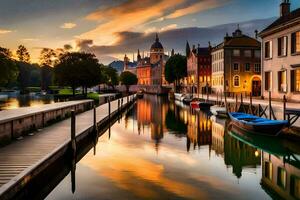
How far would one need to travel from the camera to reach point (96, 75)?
265 feet

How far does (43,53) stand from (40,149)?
14882cm

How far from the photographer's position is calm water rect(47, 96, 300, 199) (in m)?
15.8

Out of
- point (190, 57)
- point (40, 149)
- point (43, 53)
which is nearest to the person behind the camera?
point (40, 149)

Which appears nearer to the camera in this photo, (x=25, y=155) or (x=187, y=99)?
(x=25, y=155)

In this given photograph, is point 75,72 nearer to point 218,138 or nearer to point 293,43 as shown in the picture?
point 293,43

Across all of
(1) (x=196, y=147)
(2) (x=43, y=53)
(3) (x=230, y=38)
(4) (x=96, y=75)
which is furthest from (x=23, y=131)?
(2) (x=43, y=53)

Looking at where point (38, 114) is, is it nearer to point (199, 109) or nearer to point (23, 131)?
point (23, 131)

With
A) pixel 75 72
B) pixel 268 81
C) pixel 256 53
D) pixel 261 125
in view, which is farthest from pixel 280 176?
pixel 256 53

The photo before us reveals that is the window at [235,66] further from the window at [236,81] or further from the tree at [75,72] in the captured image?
the tree at [75,72]

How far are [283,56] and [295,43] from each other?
9.35 feet

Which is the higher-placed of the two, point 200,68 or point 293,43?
point 200,68

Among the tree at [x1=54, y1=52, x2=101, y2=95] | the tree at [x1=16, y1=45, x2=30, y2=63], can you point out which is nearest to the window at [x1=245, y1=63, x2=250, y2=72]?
the tree at [x1=54, y1=52, x2=101, y2=95]

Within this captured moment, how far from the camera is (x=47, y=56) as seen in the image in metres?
161

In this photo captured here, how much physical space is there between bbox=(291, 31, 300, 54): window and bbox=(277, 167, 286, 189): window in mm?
24854
